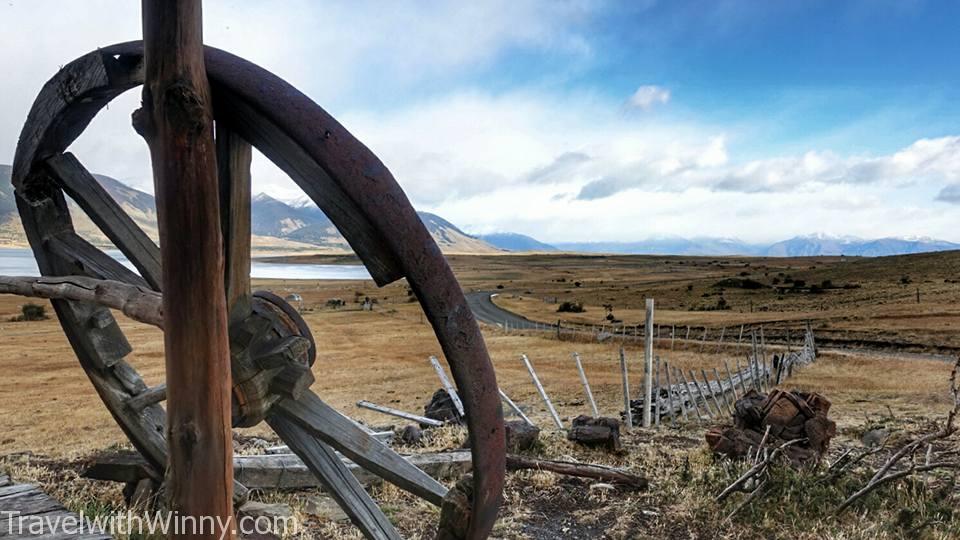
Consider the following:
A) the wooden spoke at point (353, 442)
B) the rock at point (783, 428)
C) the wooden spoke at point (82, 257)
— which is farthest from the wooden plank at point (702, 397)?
the wooden spoke at point (82, 257)

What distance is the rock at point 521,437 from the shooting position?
24.8 ft

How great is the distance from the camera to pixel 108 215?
10.9 ft

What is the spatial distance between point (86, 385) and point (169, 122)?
65.2ft

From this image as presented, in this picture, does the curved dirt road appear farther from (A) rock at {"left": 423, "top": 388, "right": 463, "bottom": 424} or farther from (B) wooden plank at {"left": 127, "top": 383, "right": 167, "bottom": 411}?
(B) wooden plank at {"left": 127, "top": 383, "right": 167, "bottom": 411}

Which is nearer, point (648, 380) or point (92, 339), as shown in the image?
point (92, 339)

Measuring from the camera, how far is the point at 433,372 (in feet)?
70.1

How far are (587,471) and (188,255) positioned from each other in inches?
219

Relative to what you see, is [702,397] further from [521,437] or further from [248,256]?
[248,256]

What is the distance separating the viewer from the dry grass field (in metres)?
5.68

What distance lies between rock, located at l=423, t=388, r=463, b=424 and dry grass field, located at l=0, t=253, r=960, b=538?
188cm

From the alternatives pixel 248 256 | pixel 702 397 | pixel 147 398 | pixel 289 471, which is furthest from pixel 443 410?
pixel 248 256

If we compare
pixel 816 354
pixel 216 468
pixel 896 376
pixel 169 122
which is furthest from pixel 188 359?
pixel 816 354

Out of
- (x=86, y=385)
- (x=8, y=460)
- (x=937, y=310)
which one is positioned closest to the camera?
(x=8, y=460)

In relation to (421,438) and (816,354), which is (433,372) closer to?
(421,438)
